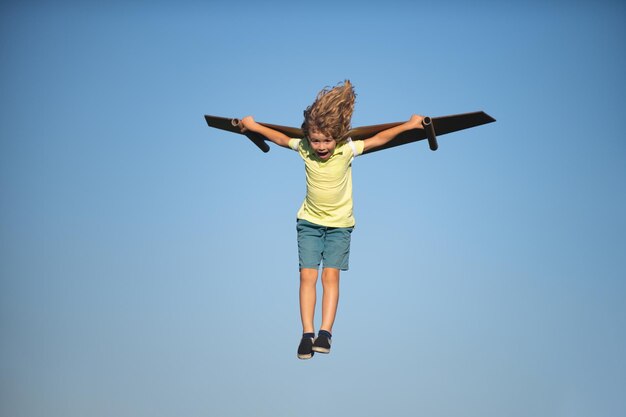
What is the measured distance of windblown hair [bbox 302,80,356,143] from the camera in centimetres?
860

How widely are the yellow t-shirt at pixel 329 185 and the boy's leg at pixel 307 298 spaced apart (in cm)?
62

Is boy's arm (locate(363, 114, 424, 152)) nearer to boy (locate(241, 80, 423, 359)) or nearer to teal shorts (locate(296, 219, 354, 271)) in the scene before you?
boy (locate(241, 80, 423, 359))

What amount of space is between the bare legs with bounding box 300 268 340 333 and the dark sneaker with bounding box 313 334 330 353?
0.20 metres

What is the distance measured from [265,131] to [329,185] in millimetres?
1157

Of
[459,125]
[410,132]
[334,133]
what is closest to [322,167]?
[334,133]

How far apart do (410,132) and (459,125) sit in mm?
564

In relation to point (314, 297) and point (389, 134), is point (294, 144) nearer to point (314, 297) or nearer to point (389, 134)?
point (389, 134)

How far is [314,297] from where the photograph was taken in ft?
29.1

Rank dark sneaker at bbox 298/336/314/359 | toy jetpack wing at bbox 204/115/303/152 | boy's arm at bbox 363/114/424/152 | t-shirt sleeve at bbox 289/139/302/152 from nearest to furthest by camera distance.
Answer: dark sneaker at bbox 298/336/314/359
boy's arm at bbox 363/114/424/152
t-shirt sleeve at bbox 289/139/302/152
toy jetpack wing at bbox 204/115/303/152

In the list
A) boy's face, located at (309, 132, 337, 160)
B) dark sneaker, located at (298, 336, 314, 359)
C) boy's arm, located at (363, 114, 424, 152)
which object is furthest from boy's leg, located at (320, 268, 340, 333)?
boy's arm, located at (363, 114, 424, 152)

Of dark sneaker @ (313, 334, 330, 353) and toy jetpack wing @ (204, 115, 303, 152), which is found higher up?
toy jetpack wing @ (204, 115, 303, 152)

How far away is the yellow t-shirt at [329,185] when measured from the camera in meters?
8.91

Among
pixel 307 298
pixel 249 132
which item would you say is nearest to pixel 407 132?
pixel 249 132

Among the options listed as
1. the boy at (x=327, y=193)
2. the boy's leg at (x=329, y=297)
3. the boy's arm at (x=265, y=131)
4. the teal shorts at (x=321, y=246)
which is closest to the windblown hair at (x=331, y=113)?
the boy at (x=327, y=193)
